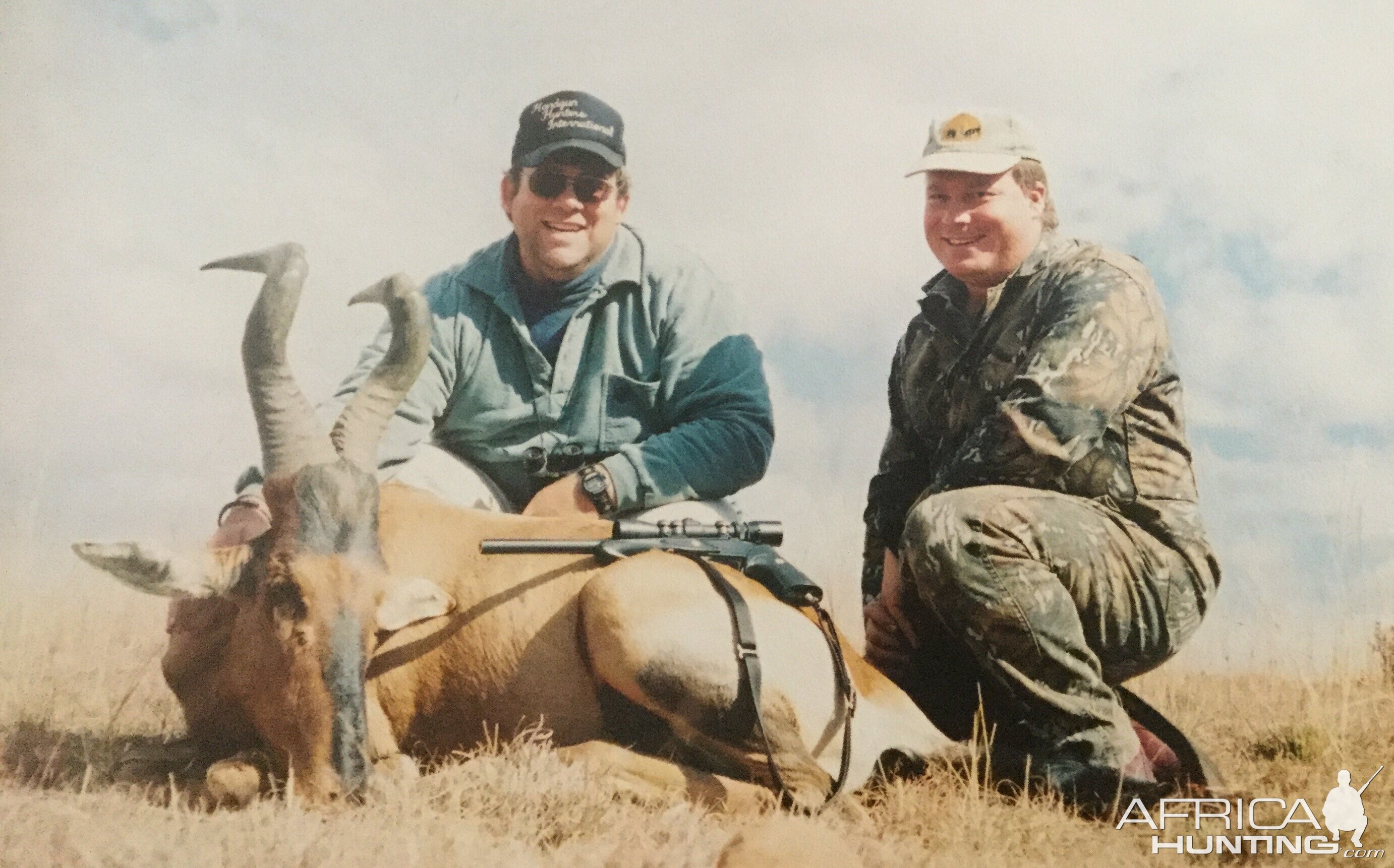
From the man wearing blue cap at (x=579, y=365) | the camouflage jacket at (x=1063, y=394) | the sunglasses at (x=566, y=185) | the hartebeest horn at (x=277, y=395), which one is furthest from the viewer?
the sunglasses at (x=566, y=185)

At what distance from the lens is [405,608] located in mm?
4297

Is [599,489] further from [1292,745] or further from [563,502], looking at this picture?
[1292,745]

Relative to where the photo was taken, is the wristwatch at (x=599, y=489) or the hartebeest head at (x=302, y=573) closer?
the hartebeest head at (x=302, y=573)

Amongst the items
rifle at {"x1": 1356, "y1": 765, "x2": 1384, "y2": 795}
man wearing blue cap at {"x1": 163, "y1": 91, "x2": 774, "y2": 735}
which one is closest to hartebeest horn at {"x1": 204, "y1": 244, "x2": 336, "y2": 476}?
man wearing blue cap at {"x1": 163, "y1": 91, "x2": 774, "y2": 735}

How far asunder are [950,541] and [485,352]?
2.20m

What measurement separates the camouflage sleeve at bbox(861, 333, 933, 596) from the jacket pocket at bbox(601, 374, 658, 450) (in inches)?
41.8

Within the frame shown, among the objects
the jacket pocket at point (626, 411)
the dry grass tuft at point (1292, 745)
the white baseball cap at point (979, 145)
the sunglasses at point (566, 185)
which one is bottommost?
the dry grass tuft at point (1292, 745)

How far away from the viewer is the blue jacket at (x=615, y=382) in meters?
5.19

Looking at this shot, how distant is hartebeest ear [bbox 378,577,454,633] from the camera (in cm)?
425

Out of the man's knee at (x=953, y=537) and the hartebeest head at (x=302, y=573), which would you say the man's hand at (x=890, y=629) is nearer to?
the man's knee at (x=953, y=537)

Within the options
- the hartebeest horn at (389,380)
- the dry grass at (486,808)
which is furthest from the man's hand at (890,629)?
the hartebeest horn at (389,380)

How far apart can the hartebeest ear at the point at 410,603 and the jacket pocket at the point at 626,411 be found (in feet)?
3.66

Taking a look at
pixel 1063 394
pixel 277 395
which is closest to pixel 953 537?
pixel 1063 394

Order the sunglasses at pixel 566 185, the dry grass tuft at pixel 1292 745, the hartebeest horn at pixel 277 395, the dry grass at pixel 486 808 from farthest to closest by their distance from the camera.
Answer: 1. the sunglasses at pixel 566 185
2. the dry grass tuft at pixel 1292 745
3. the hartebeest horn at pixel 277 395
4. the dry grass at pixel 486 808
